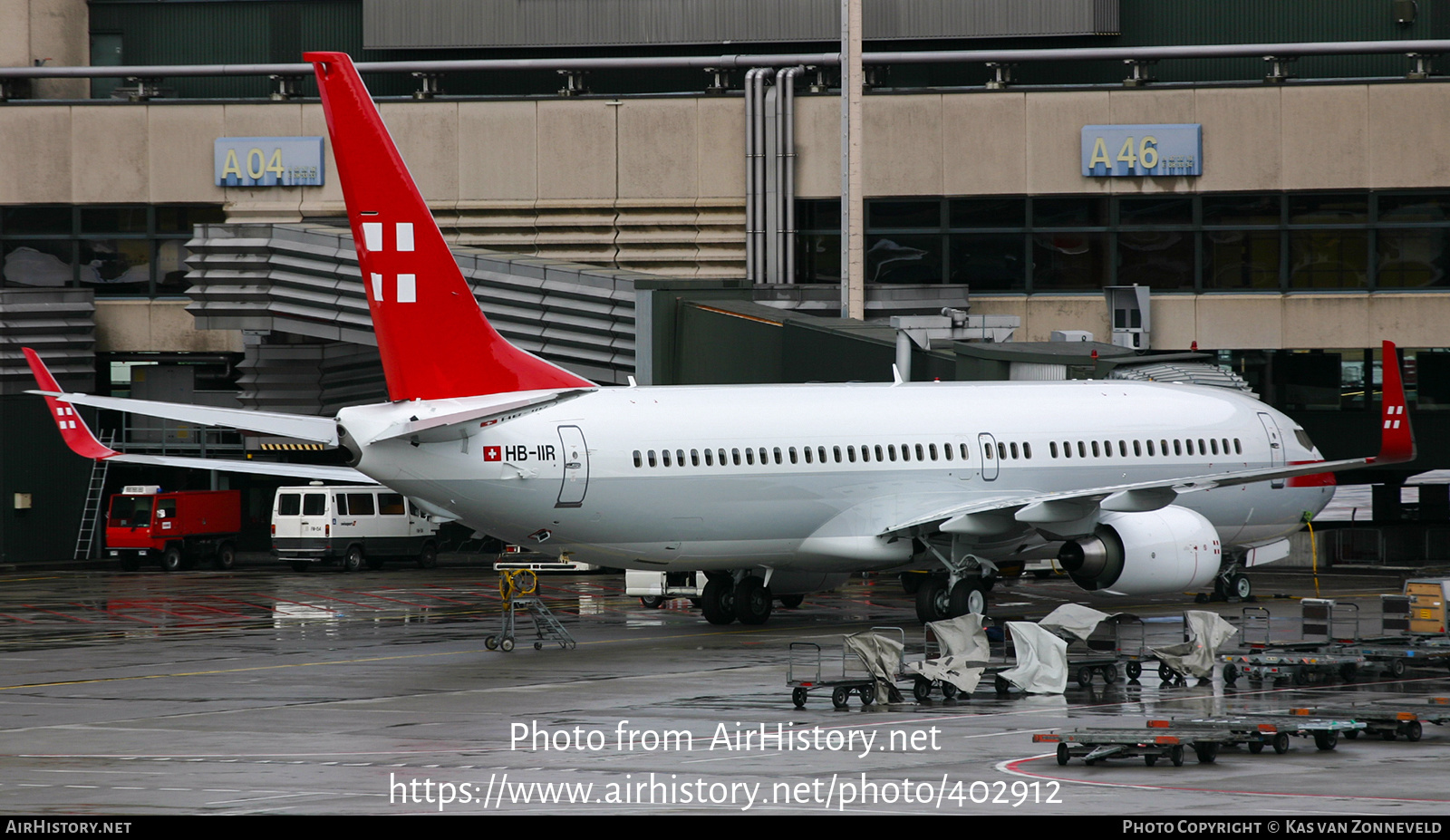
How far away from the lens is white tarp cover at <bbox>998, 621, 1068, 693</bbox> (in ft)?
74.9

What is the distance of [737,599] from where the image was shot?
3288 cm

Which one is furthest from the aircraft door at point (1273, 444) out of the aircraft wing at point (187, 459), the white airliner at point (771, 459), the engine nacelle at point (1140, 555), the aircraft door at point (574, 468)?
the aircraft wing at point (187, 459)

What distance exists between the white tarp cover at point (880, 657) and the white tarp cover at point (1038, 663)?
5.04ft

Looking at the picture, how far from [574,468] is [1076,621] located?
327 inches

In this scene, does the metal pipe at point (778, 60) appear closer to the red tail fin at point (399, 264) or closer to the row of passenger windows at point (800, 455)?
the row of passenger windows at point (800, 455)

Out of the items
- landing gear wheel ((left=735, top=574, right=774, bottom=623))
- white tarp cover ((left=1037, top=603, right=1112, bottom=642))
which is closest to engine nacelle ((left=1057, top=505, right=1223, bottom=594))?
landing gear wheel ((left=735, top=574, right=774, bottom=623))

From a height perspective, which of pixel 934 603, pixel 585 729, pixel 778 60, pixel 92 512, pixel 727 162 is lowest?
pixel 92 512

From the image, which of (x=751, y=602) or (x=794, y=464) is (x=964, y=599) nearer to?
(x=794, y=464)

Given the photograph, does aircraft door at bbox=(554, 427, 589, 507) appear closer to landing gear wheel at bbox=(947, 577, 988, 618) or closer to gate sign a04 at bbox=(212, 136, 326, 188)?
landing gear wheel at bbox=(947, 577, 988, 618)

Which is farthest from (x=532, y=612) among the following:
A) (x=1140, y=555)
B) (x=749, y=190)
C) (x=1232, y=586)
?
(x=749, y=190)

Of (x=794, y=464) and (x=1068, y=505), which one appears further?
(x=794, y=464)

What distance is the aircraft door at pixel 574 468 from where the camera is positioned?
28.2 meters

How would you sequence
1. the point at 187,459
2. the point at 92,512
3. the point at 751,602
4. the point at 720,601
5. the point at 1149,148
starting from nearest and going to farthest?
the point at 751,602, the point at 720,601, the point at 187,459, the point at 1149,148, the point at 92,512

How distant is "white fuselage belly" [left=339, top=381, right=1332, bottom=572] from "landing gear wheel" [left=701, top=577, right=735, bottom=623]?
56.0 inches
